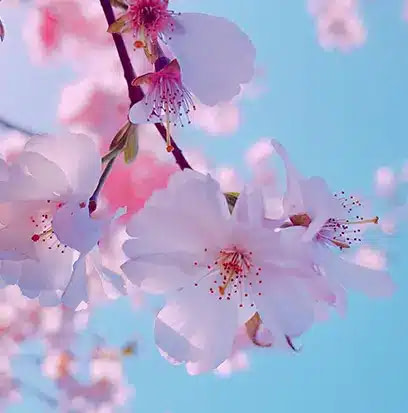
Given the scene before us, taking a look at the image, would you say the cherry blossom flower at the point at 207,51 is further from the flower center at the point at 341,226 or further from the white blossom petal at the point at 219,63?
the flower center at the point at 341,226

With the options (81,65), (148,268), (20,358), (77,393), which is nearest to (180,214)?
(148,268)

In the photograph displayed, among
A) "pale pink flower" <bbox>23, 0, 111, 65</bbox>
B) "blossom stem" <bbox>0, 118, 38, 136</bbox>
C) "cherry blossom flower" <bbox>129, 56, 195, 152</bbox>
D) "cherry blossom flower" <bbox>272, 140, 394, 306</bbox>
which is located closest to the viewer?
"cherry blossom flower" <bbox>272, 140, 394, 306</bbox>

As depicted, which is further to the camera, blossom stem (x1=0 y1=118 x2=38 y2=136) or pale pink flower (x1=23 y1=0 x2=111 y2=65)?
pale pink flower (x1=23 y1=0 x2=111 y2=65)

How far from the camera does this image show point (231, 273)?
2.87 feet

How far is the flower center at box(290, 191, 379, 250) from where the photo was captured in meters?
0.84

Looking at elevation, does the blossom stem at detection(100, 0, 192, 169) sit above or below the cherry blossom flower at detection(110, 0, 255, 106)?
below

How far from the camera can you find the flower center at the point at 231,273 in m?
0.87

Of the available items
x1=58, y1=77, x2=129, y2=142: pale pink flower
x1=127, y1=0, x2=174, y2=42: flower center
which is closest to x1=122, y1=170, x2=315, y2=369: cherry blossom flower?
x1=127, y1=0, x2=174, y2=42: flower center

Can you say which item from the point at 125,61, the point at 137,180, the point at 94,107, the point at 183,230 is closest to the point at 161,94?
the point at 125,61

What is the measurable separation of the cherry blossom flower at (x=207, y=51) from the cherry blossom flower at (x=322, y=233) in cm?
14

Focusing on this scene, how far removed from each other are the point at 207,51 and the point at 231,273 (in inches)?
11.7

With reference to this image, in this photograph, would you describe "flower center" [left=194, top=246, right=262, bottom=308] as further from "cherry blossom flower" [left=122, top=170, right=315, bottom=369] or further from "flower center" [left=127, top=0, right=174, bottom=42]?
"flower center" [left=127, top=0, right=174, bottom=42]

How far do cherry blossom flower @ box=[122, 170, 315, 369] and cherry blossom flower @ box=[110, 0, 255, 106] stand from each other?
0.18 meters

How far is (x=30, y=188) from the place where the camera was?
872 mm
